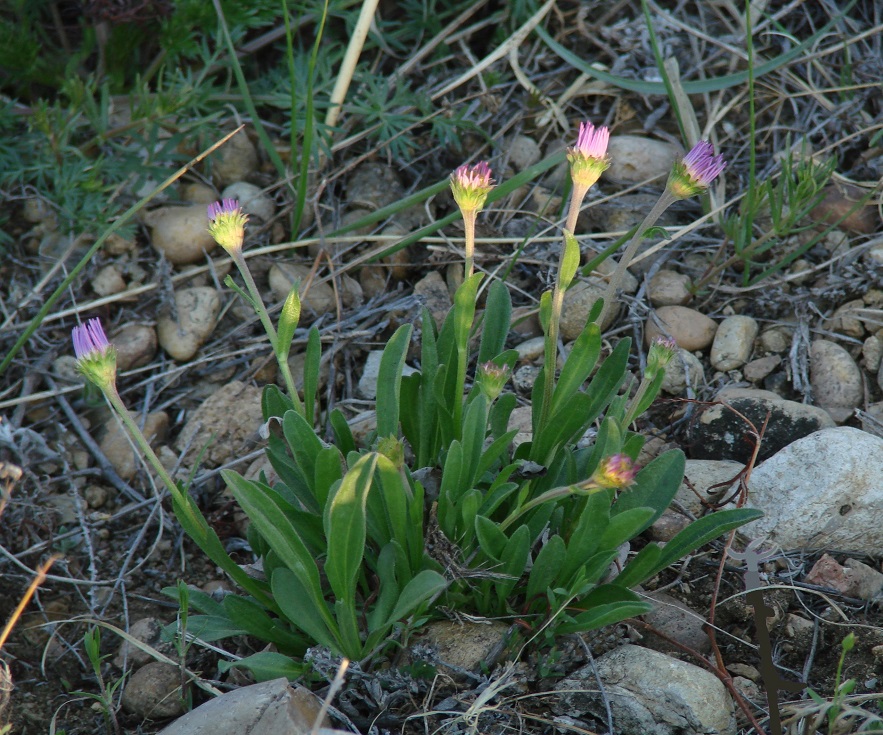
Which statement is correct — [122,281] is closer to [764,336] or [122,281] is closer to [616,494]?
[616,494]

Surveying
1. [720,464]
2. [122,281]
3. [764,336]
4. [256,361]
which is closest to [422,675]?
[720,464]

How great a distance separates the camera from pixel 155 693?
6.73 ft

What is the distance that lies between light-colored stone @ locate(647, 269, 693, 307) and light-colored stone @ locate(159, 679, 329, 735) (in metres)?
1.68

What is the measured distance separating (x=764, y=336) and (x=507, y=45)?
1467mm

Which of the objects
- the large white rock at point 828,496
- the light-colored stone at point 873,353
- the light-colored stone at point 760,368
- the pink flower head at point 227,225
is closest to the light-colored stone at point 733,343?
the light-colored stone at point 760,368

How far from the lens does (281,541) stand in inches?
69.6

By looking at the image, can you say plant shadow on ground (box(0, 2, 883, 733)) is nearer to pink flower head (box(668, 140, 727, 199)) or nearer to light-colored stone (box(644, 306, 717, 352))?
light-colored stone (box(644, 306, 717, 352))

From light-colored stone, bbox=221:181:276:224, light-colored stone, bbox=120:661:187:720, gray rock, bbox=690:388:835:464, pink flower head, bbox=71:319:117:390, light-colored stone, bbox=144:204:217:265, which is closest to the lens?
pink flower head, bbox=71:319:117:390

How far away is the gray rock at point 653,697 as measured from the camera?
179cm

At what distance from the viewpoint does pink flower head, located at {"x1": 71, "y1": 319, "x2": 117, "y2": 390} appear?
5.87ft

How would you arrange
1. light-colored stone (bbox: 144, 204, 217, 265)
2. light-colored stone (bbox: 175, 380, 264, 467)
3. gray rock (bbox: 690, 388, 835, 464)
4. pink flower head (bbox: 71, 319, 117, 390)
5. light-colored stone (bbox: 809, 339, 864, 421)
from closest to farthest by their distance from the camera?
pink flower head (bbox: 71, 319, 117, 390) < gray rock (bbox: 690, 388, 835, 464) < light-colored stone (bbox: 809, 339, 864, 421) < light-colored stone (bbox: 175, 380, 264, 467) < light-colored stone (bbox: 144, 204, 217, 265)

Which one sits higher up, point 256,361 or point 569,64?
point 569,64

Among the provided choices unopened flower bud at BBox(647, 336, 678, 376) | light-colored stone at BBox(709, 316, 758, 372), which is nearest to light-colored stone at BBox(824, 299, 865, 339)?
light-colored stone at BBox(709, 316, 758, 372)

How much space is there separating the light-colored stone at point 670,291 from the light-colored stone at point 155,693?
179 cm
